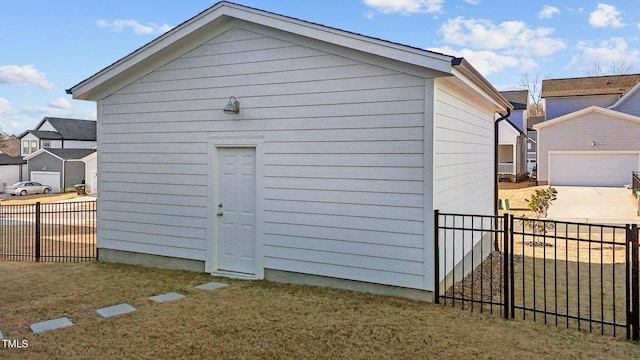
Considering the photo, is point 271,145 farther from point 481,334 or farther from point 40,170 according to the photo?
point 40,170

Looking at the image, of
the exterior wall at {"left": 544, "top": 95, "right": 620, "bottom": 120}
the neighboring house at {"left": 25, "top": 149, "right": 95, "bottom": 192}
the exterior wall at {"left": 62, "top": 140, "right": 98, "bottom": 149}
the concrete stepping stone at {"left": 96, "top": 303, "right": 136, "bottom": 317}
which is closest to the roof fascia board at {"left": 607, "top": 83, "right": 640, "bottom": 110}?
the exterior wall at {"left": 544, "top": 95, "right": 620, "bottom": 120}

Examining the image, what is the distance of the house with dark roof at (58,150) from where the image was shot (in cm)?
3591

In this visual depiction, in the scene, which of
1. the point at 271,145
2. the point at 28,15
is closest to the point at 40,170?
the point at 28,15

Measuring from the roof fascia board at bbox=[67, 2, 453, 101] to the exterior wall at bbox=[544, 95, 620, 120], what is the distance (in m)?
28.0

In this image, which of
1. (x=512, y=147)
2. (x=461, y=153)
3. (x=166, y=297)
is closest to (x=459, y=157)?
(x=461, y=153)

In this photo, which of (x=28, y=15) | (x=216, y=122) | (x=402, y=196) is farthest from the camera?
(x=28, y=15)

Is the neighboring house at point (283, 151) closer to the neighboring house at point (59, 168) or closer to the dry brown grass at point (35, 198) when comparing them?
the dry brown grass at point (35, 198)

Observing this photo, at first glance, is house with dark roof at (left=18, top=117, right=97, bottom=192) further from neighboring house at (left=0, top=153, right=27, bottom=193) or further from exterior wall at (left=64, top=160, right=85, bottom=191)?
neighboring house at (left=0, top=153, right=27, bottom=193)

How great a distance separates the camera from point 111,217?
25.5 feet

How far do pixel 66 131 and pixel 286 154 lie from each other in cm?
4498

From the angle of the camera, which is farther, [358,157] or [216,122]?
[216,122]

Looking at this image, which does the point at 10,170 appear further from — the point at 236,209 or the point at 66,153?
the point at 236,209

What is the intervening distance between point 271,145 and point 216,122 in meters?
1.09

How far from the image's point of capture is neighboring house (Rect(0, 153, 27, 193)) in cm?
3831
